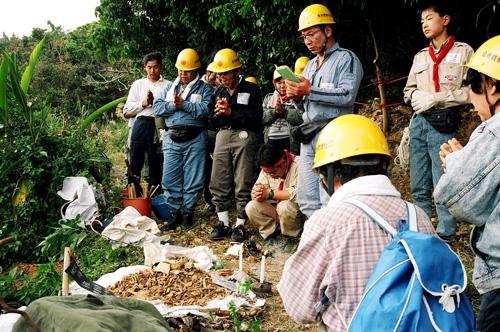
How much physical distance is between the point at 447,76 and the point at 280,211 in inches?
88.4

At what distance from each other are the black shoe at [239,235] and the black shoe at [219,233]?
0.59ft

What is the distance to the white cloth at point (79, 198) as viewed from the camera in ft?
18.4

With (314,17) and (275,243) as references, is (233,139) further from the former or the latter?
(314,17)

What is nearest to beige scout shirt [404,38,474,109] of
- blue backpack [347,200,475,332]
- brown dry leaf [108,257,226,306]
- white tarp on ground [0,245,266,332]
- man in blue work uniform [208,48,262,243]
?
man in blue work uniform [208,48,262,243]

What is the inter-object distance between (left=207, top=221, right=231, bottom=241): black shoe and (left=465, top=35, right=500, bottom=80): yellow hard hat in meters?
3.90

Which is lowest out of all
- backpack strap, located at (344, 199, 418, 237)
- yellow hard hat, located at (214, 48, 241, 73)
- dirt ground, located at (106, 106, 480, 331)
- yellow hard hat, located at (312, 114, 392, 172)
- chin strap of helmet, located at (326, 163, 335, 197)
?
dirt ground, located at (106, 106, 480, 331)

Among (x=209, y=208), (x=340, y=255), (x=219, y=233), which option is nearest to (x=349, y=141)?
(x=340, y=255)

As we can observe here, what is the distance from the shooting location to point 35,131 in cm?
587

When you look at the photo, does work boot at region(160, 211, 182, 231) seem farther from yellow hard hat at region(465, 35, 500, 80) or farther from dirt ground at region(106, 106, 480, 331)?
yellow hard hat at region(465, 35, 500, 80)

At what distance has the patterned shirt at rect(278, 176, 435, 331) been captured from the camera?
179 centimetres

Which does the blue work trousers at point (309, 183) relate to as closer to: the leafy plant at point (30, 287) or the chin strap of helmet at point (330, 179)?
the chin strap of helmet at point (330, 179)

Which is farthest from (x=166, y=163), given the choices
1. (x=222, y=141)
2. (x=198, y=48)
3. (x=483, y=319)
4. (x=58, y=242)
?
(x=198, y=48)

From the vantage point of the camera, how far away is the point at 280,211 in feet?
17.0

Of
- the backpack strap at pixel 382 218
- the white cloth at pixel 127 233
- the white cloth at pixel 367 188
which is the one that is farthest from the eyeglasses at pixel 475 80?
the white cloth at pixel 127 233
